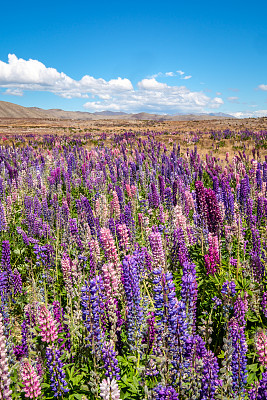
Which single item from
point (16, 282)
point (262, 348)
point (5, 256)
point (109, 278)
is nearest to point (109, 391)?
point (109, 278)

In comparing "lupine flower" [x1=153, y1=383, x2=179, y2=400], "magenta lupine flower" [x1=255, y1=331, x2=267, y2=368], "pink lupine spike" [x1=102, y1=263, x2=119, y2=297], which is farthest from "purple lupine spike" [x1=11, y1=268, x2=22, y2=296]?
"magenta lupine flower" [x1=255, y1=331, x2=267, y2=368]

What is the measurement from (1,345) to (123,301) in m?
2.09

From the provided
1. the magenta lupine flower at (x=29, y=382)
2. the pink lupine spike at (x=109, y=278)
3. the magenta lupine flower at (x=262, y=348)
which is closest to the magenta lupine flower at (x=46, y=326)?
the magenta lupine flower at (x=29, y=382)

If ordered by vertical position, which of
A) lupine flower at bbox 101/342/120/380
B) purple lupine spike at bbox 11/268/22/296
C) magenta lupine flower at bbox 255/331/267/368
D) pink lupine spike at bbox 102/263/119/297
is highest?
pink lupine spike at bbox 102/263/119/297

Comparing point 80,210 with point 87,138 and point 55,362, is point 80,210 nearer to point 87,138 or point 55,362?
point 55,362

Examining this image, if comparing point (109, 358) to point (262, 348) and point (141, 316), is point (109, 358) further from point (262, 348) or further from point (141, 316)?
point (262, 348)

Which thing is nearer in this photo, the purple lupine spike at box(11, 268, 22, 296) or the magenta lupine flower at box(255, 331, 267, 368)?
the magenta lupine flower at box(255, 331, 267, 368)

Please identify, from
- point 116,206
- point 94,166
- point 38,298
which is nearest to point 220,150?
point 94,166

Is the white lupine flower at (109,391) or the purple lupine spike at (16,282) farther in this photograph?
A: the purple lupine spike at (16,282)

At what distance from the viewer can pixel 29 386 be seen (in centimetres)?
267

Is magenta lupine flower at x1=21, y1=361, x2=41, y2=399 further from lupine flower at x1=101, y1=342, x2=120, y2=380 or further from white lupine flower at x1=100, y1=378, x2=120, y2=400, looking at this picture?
white lupine flower at x1=100, y1=378, x2=120, y2=400

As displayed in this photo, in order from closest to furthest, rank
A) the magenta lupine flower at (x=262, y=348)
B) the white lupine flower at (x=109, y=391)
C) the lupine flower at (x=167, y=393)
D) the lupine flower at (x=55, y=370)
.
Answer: the white lupine flower at (x=109, y=391)
the lupine flower at (x=167, y=393)
the lupine flower at (x=55, y=370)
the magenta lupine flower at (x=262, y=348)

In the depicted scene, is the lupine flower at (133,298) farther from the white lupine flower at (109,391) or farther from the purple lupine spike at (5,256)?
the purple lupine spike at (5,256)

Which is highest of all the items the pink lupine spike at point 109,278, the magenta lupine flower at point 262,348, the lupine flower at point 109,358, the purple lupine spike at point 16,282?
the pink lupine spike at point 109,278
